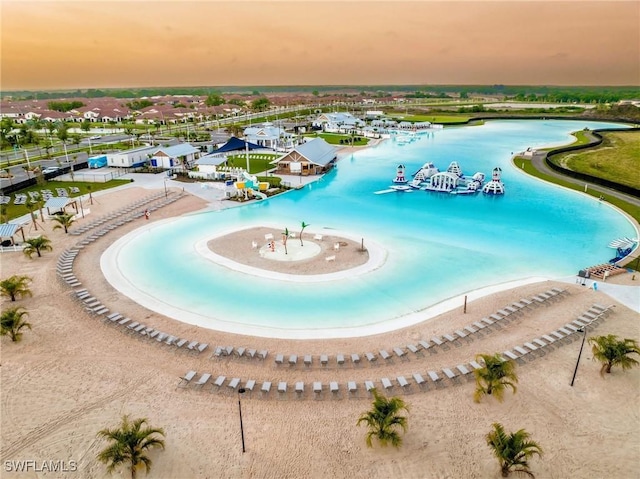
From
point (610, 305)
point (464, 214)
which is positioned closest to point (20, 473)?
point (610, 305)

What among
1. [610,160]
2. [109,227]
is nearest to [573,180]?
[610,160]

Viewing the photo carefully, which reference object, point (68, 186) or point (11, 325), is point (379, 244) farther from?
point (68, 186)

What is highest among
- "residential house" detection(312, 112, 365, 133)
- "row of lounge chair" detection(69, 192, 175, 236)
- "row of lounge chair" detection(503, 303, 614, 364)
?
"residential house" detection(312, 112, 365, 133)

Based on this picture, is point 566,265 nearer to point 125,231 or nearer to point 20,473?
point 20,473

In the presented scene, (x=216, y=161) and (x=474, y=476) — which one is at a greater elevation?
(x=216, y=161)

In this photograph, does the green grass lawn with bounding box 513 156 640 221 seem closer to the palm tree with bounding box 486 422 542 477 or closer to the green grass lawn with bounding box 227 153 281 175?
the palm tree with bounding box 486 422 542 477

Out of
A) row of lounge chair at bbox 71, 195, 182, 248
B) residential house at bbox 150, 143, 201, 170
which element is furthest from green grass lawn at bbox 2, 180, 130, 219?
row of lounge chair at bbox 71, 195, 182, 248

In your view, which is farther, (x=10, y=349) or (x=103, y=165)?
(x=103, y=165)

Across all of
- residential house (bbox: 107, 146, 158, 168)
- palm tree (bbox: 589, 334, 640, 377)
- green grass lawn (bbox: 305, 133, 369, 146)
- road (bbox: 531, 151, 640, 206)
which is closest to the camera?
palm tree (bbox: 589, 334, 640, 377)

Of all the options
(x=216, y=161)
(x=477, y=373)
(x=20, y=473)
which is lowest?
(x=20, y=473)
